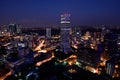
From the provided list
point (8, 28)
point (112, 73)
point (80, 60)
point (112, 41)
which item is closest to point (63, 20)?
point (112, 41)

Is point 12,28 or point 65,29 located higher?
point 65,29

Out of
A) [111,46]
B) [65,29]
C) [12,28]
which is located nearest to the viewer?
[111,46]

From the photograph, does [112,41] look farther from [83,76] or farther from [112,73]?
[83,76]

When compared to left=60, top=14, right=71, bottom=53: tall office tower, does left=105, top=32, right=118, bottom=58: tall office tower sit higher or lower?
lower

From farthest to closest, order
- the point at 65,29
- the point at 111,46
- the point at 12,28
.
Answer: the point at 12,28 < the point at 65,29 < the point at 111,46

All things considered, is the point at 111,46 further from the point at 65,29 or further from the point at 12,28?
the point at 12,28

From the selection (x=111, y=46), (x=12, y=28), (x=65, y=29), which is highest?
(x=65, y=29)

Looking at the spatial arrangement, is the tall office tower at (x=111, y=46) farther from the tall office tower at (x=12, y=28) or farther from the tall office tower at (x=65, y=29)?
the tall office tower at (x=12, y=28)

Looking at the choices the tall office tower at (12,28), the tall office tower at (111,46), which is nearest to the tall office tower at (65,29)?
the tall office tower at (111,46)

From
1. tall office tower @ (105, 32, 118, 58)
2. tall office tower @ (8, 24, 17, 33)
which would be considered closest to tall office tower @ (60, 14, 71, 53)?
tall office tower @ (105, 32, 118, 58)

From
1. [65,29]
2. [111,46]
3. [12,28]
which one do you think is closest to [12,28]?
[12,28]

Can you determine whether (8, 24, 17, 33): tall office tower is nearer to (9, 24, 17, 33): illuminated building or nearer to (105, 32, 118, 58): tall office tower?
(9, 24, 17, 33): illuminated building
